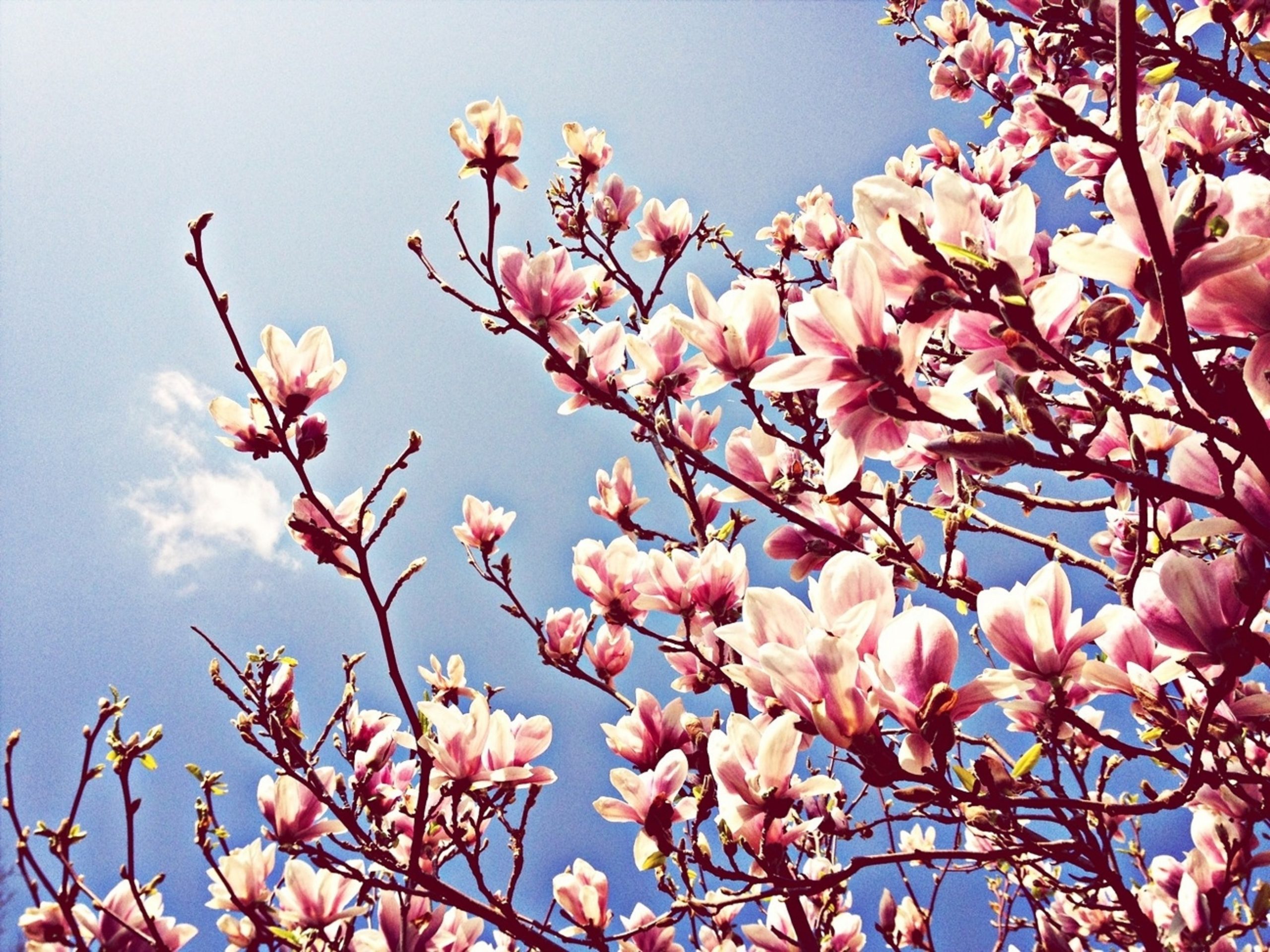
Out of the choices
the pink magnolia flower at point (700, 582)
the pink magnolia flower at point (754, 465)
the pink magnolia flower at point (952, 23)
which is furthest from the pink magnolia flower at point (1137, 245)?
the pink magnolia flower at point (952, 23)

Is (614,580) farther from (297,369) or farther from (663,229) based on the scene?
(663,229)

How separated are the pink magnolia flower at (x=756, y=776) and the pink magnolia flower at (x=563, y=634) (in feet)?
4.23

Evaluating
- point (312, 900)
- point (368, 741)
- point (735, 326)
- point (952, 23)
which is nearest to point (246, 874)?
point (312, 900)

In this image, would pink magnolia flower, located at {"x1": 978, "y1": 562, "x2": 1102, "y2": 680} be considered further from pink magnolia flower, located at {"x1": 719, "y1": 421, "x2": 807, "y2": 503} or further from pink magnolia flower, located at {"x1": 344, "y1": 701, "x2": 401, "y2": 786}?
pink magnolia flower, located at {"x1": 344, "y1": 701, "x2": 401, "y2": 786}

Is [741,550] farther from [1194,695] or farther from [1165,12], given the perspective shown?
[1165,12]

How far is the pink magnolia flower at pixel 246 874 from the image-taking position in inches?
85.0

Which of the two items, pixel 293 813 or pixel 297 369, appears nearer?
pixel 297 369

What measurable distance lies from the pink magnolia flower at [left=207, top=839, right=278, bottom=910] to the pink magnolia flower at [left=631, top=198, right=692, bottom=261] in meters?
2.46

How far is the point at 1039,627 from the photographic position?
3.94 ft

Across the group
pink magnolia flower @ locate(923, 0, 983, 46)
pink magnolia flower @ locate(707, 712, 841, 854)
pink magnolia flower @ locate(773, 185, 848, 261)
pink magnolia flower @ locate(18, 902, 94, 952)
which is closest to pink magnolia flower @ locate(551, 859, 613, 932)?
pink magnolia flower @ locate(707, 712, 841, 854)

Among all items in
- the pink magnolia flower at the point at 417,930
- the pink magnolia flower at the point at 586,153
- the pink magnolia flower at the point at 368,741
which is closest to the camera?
the pink magnolia flower at the point at 417,930

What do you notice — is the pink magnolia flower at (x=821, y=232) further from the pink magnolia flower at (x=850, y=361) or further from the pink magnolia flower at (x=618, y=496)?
the pink magnolia flower at (x=850, y=361)

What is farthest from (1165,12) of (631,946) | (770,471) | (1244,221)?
(631,946)

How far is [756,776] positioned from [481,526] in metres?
1.81
